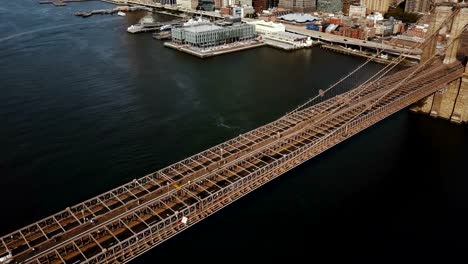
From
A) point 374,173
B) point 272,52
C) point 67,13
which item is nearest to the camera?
point 374,173

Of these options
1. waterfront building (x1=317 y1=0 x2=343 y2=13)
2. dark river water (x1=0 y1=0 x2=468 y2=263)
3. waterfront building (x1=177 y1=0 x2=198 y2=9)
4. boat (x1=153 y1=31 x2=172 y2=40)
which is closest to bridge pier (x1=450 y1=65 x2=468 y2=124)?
dark river water (x1=0 y1=0 x2=468 y2=263)

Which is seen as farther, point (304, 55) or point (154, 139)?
point (304, 55)

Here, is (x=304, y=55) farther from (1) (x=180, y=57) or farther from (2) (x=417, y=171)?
Answer: (2) (x=417, y=171)

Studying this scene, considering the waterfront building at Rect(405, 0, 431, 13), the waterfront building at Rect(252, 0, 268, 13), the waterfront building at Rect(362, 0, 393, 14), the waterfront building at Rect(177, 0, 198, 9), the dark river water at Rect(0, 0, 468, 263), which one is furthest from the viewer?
the waterfront building at Rect(177, 0, 198, 9)

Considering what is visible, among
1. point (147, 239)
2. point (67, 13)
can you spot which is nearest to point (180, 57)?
point (147, 239)

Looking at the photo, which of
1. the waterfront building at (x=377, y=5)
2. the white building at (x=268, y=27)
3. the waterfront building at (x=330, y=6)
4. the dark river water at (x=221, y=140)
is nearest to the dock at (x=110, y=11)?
the dark river water at (x=221, y=140)

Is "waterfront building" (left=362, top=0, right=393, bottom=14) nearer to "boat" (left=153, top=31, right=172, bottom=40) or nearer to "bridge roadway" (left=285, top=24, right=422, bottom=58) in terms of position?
"bridge roadway" (left=285, top=24, right=422, bottom=58)
